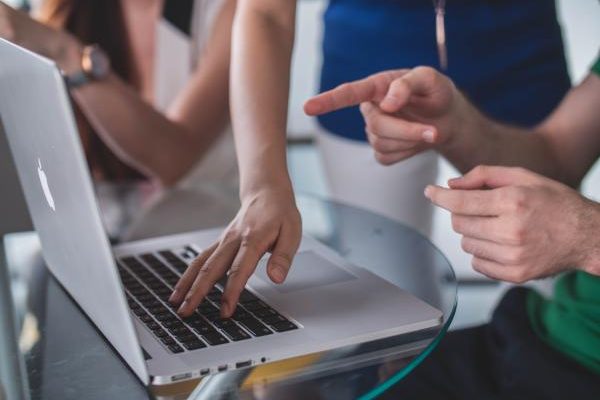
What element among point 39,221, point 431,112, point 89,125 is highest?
point 431,112

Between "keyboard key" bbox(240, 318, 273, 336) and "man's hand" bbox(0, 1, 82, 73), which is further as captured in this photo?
"man's hand" bbox(0, 1, 82, 73)

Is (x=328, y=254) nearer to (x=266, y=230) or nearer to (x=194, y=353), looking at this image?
(x=266, y=230)

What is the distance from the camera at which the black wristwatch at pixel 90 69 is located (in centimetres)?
168

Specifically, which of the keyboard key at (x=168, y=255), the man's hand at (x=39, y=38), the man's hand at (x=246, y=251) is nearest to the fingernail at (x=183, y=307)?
the man's hand at (x=246, y=251)

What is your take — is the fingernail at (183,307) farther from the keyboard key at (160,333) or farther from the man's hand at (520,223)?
the man's hand at (520,223)

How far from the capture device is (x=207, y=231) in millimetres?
1298

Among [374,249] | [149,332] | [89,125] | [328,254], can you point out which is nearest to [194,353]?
[149,332]

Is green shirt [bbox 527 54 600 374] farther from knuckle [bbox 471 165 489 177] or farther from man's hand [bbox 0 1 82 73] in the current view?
man's hand [bbox 0 1 82 73]

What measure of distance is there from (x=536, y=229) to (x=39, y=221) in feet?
1.91

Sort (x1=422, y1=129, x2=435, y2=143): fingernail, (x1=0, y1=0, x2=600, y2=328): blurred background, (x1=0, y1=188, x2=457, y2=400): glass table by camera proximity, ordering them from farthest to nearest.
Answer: (x1=0, y1=0, x2=600, y2=328): blurred background → (x1=422, y1=129, x2=435, y2=143): fingernail → (x1=0, y1=188, x2=457, y2=400): glass table

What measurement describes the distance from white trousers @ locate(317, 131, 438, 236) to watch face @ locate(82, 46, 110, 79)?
47cm

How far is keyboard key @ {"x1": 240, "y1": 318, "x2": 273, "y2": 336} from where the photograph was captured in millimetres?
944

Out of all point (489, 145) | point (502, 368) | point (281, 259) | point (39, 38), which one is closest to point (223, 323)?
point (281, 259)

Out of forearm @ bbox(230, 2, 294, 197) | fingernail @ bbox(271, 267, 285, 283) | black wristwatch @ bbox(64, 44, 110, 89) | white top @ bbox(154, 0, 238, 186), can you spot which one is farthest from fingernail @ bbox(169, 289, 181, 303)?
white top @ bbox(154, 0, 238, 186)
